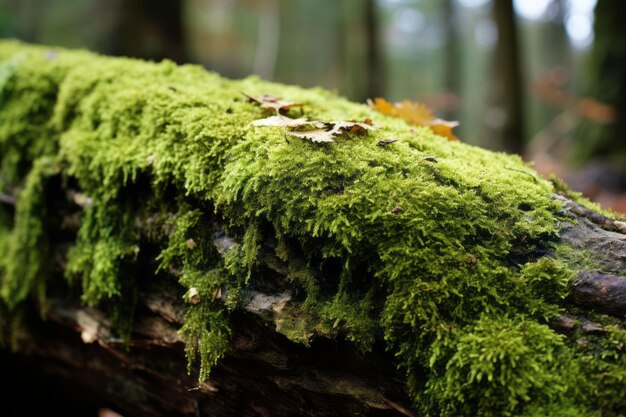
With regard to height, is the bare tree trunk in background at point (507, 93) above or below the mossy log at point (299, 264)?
above

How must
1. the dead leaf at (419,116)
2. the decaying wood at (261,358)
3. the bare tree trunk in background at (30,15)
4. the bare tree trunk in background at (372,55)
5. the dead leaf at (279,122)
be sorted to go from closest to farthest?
the decaying wood at (261,358)
the dead leaf at (279,122)
the dead leaf at (419,116)
the bare tree trunk in background at (372,55)
the bare tree trunk in background at (30,15)

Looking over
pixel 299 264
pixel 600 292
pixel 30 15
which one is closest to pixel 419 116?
pixel 299 264

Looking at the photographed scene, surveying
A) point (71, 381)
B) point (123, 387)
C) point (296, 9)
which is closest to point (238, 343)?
point (123, 387)

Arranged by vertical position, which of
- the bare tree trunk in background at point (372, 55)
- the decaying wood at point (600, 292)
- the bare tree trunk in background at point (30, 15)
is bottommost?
the decaying wood at point (600, 292)

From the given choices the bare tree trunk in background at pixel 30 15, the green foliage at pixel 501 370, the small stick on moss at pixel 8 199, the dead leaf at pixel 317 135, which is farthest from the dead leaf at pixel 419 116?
the bare tree trunk in background at pixel 30 15

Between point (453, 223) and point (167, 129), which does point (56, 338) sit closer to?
point (167, 129)

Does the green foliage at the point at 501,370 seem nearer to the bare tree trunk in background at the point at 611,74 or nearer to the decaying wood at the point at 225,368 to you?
the decaying wood at the point at 225,368

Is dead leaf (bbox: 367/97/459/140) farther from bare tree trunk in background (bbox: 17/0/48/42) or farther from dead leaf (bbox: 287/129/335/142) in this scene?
bare tree trunk in background (bbox: 17/0/48/42)
